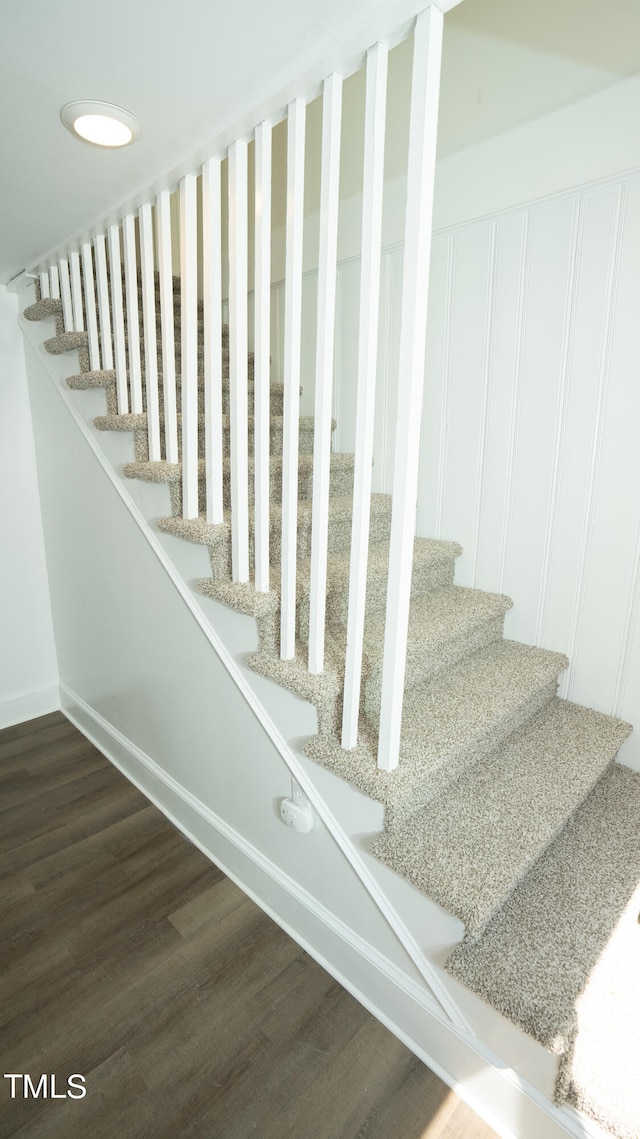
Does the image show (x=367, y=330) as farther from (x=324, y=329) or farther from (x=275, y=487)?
(x=275, y=487)

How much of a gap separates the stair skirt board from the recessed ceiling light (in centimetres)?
77

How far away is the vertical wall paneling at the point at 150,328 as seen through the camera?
1.69m

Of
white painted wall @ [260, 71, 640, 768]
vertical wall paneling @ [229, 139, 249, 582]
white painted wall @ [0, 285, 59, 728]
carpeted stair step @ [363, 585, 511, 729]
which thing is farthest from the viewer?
white painted wall @ [0, 285, 59, 728]

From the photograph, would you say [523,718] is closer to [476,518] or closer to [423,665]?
[423,665]

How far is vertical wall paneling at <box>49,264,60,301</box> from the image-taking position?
2.23 m

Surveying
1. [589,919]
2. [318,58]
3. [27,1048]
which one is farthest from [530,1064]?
[318,58]

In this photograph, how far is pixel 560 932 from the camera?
123cm

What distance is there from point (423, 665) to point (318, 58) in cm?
142

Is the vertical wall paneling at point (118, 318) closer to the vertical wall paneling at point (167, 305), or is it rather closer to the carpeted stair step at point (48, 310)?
the vertical wall paneling at point (167, 305)

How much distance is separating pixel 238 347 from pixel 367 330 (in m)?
0.47

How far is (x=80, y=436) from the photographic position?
2.30 meters

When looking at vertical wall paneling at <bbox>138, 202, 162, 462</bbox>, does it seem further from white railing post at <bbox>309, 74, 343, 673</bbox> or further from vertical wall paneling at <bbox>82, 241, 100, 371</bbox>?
white railing post at <bbox>309, 74, 343, 673</bbox>

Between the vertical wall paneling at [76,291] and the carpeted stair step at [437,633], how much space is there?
5.27 ft

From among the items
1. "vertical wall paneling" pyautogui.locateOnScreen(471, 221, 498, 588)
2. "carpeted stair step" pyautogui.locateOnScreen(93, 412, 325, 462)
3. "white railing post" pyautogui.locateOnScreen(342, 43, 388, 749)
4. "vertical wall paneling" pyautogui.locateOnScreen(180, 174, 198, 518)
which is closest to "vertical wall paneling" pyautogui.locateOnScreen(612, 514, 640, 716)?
"vertical wall paneling" pyautogui.locateOnScreen(471, 221, 498, 588)
